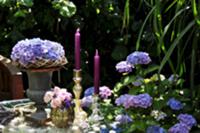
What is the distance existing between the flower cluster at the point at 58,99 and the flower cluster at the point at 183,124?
1.14ft

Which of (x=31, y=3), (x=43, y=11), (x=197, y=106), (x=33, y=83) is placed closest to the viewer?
(x=33, y=83)

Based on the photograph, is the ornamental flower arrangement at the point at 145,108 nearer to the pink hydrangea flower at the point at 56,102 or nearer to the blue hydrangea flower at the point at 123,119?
the blue hydrangea flower at the point at 123,119

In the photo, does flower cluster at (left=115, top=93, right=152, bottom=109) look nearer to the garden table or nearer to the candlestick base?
the candlestick base

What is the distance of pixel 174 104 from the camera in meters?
1.82

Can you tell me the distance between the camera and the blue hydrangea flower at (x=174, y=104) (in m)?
1.82

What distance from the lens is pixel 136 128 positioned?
5.69 ft

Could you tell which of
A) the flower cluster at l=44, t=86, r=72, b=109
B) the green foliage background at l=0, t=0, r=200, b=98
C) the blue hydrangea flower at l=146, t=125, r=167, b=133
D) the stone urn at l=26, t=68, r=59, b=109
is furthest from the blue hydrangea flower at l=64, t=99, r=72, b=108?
the green foliage background at l=0, t=0, r=200, b=98

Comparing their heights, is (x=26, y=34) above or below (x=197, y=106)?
above

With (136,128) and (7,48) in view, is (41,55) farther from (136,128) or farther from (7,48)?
(7,48)

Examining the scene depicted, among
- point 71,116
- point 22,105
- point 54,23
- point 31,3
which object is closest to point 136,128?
point 71,116

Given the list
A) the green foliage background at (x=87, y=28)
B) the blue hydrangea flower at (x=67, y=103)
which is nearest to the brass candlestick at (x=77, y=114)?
the blue hydrangea flower at (x=67, y=103)

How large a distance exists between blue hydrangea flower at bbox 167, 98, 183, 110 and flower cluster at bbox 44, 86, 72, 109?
342 millimetres

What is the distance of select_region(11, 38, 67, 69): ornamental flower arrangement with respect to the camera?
1786 millimetres

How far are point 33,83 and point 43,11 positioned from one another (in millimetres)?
1073
